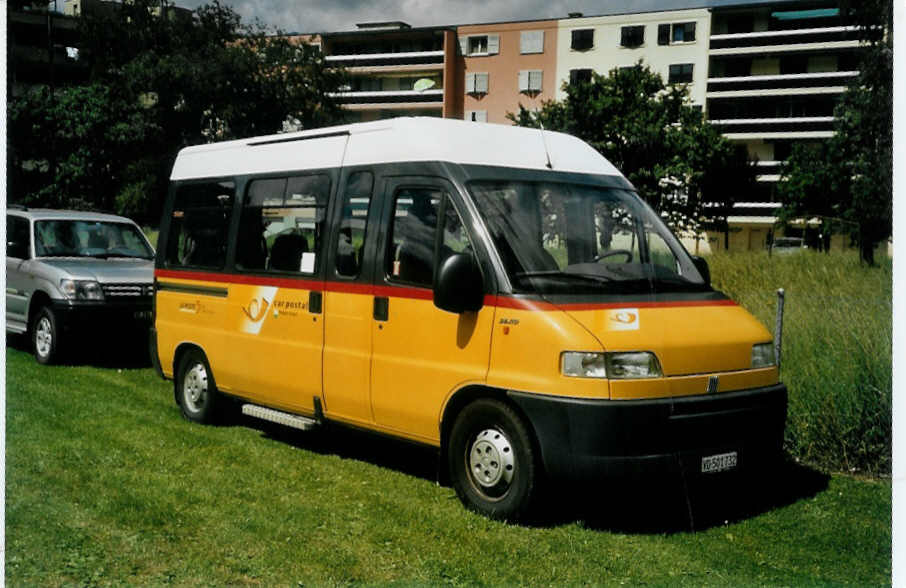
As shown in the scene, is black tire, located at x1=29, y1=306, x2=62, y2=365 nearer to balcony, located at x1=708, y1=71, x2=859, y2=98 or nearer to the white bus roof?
the white bus roof

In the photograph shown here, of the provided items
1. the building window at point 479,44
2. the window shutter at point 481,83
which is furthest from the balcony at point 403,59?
the window shutter at point 481,83

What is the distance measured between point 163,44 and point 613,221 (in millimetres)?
24956

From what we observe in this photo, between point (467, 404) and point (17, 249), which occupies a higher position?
point (17, 249)

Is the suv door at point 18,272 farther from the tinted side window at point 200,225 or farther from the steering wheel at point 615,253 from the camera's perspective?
the steering wheel at point 615,253

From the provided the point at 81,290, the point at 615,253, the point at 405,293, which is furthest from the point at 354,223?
the point at 81,290

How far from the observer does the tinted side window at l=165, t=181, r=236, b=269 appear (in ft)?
29.4

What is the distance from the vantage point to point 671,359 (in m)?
5.91

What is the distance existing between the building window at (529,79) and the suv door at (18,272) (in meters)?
6.50

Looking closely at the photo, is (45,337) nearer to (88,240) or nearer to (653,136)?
(88,240)

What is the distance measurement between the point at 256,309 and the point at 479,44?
4491 millimetres

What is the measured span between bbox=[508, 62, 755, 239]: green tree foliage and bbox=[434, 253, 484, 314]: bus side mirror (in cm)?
2997

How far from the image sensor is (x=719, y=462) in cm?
612

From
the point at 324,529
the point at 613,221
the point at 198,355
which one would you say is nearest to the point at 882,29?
the point at 613,221

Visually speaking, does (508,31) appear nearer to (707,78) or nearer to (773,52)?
(773,52)
